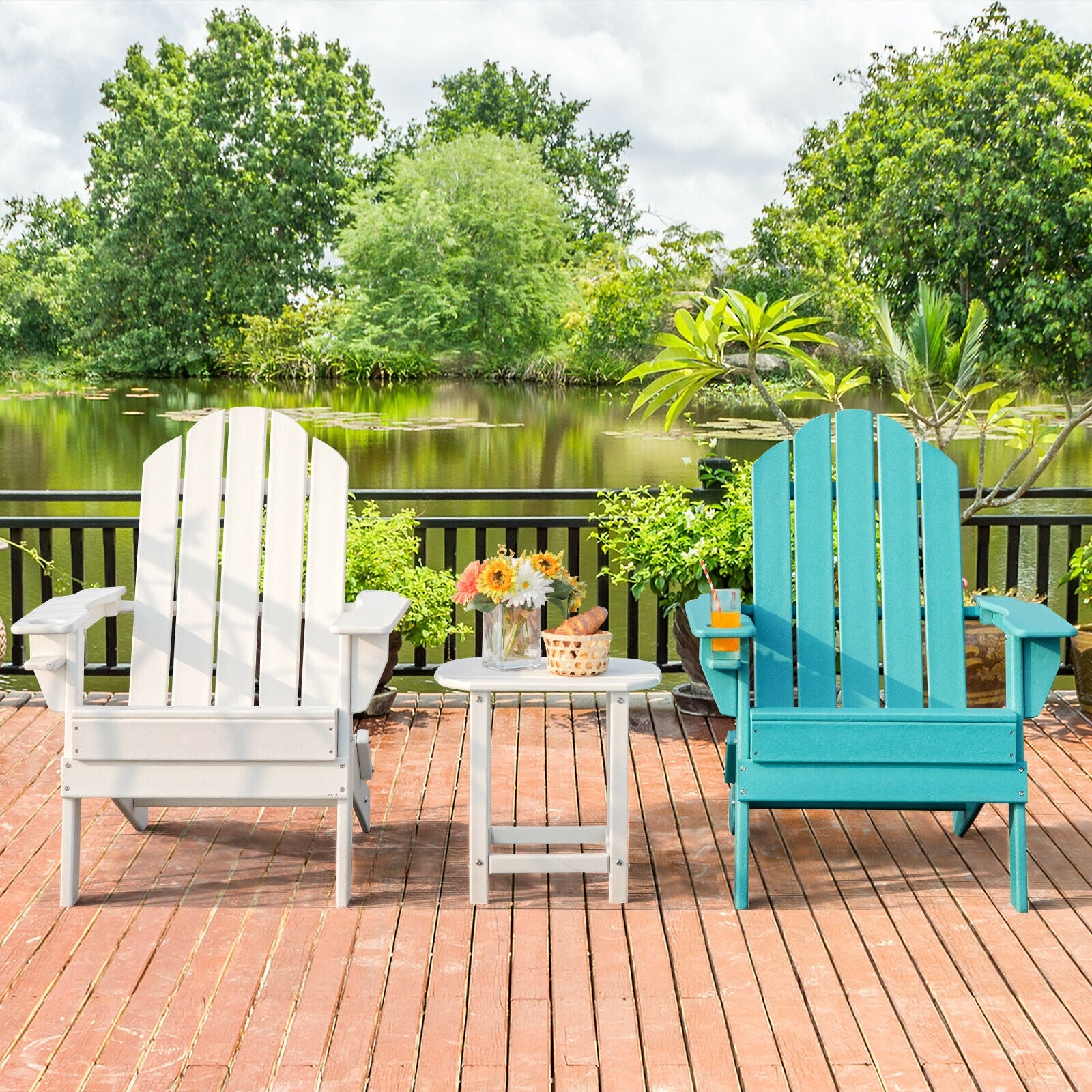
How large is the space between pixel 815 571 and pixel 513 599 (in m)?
0.72

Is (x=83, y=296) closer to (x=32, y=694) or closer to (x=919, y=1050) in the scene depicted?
(x=32, y=694)

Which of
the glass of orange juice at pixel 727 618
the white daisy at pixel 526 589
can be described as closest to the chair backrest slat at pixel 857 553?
the glass of orange juice at pixel 727 618

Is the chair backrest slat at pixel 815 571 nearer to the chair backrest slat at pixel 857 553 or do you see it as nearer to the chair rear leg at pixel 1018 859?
the chair backrest slat at pixel 857 553

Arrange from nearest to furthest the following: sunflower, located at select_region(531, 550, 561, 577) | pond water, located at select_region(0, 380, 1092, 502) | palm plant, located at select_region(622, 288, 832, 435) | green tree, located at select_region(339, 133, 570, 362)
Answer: sunflower, located at select_region(531, 550, 561, 577) < palm plant, located at select_region(622, 288, 832, 435) < pond water, located at select_region(0, 380, 1092, 502) < green tree, located at select_region(339, 133, 570, 362)

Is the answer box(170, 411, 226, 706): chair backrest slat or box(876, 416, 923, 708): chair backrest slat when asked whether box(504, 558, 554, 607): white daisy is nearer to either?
box(170, 411, 226, 706): chair backrest slat

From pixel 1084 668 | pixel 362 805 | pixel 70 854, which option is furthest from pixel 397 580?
pixel 1084 668

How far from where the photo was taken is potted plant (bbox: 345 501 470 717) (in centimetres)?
402

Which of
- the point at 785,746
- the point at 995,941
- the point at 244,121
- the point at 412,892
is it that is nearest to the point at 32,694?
the point at 412,892

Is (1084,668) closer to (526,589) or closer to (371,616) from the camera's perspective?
(526,589)

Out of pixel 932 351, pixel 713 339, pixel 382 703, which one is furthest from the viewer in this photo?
pixel 932 351

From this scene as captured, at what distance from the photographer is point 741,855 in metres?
2.54

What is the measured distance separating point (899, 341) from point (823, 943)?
11.0ft

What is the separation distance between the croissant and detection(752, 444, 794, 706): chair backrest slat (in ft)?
1.29

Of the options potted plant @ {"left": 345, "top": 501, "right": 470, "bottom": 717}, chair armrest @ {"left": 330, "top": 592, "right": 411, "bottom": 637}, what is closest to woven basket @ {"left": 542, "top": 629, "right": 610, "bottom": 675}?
chair armrest @ {"left": 330, "top": 592, "right": 411, "bottom": 637}
